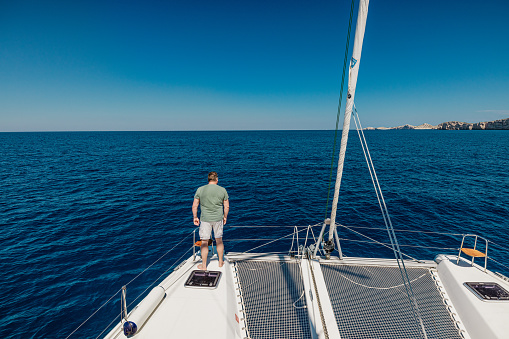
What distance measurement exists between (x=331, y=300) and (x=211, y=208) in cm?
388

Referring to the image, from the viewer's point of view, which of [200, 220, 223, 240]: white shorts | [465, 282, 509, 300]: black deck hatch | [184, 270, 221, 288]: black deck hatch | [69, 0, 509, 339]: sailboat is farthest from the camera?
[200, 220, 223, 240]: white shorts

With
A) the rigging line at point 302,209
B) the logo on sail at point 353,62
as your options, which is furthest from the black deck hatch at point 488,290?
the rigging line at point 302,209

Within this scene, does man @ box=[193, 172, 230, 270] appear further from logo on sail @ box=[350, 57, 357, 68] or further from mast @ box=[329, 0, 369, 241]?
logo on sail @ box=[350, 57, 357, 68]

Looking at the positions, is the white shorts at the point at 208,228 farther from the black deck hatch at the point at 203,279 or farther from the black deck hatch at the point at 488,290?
the black deck hatch at the point at 488,290

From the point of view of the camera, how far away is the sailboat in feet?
15.1

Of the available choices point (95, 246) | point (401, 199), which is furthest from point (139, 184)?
point (401, 199)

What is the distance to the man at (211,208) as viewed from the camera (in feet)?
19.2

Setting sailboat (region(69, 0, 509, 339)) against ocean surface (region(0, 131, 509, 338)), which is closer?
sailboat (region(69, 0, 509, 339))

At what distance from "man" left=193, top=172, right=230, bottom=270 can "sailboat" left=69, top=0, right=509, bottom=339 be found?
3.10 feet

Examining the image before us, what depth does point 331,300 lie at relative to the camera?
5723mm

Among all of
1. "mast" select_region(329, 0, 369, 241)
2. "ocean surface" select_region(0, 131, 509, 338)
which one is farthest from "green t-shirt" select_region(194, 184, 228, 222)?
"mast" select_region(329, 0, 369, 241)

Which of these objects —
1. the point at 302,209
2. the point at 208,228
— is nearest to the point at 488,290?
the point at 208,228

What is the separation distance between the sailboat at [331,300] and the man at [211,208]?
3.10 feet

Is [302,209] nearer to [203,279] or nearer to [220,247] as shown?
[220,247]
